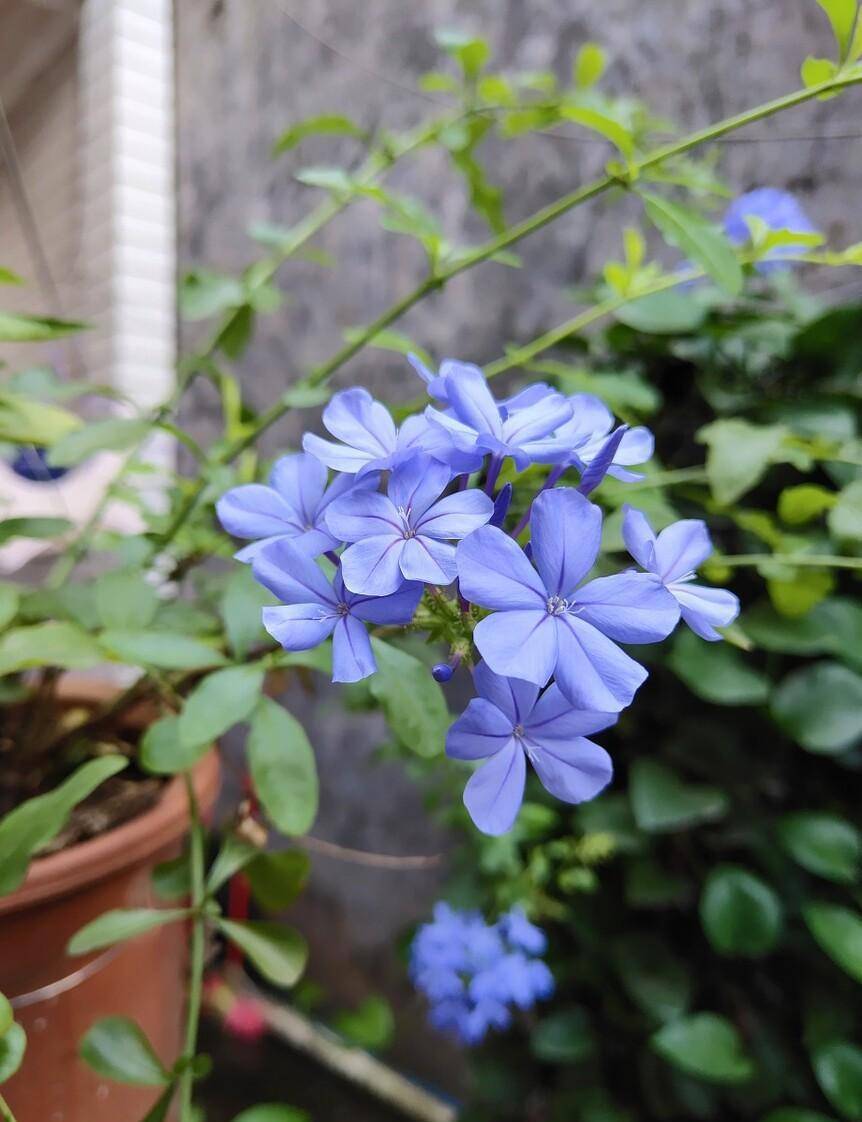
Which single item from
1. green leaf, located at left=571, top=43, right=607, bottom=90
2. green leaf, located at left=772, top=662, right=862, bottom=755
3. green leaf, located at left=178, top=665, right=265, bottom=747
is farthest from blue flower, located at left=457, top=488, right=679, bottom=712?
green leaf, located at left=571, top=43, right=607, bottom=90

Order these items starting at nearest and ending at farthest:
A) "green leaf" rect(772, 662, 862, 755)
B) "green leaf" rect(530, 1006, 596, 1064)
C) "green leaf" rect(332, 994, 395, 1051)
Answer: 1. "green leaf" rect(772, 662, 862, 755)
2. "green leaf" rect(530, 1006, 596, 1064)
3. "green leaf" rect(332, 994, 395, 1051)

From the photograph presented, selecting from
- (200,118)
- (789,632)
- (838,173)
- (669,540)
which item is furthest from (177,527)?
(200,118)

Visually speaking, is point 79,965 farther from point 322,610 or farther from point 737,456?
point 737,456

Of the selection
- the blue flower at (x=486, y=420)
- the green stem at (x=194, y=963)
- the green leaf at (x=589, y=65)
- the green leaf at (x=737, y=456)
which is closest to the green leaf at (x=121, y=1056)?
the green stem at (x=194, y=963)

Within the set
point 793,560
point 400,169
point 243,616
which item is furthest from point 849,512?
point 400,169

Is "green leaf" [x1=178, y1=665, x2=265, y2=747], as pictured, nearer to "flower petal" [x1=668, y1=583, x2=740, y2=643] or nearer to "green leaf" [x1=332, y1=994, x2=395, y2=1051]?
"flower petal" [x1=668, y1=583, x2=740, y2=643]

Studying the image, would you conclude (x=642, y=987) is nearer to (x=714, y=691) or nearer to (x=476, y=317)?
(x=714, y=691)
